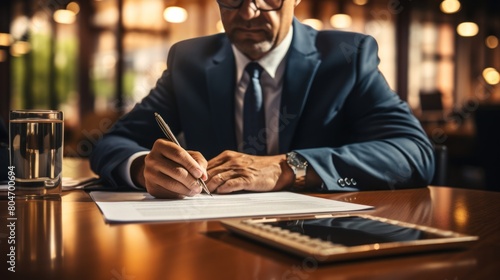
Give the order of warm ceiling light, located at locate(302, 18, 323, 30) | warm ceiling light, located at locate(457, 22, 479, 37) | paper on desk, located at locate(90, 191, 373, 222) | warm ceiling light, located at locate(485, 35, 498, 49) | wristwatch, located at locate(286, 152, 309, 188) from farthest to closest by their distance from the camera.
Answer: warm ceiling light, located at locate(485, 35, 498, 49), warm ceiling light, located at locate(457, 22, 479, 37), warm ceiling light, located at locate(302, 18, 323, 30), wristwatch, located at locate(286, 152, 309, 188), paper on desk, located at locate(90, 191, 373, 222)

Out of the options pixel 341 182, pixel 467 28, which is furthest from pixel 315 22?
pixel 341 182

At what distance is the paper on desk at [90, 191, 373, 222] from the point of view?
2.24 feet

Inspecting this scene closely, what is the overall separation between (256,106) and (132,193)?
0.43 metres

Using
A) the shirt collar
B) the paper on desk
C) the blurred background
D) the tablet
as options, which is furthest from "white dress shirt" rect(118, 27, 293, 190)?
the blurred background

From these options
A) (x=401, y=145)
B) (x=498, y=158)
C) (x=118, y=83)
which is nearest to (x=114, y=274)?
(x=401, y=145)

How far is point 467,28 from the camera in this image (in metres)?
8.81

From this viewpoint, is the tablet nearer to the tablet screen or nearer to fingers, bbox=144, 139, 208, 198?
the tablet screen

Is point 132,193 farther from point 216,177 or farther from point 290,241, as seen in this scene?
point 290,241

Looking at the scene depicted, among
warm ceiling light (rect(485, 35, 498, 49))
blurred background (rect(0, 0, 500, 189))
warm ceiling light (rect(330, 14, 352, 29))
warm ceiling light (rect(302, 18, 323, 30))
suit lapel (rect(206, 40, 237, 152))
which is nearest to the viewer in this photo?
suit lapel (rect(206, 40, 237, 152))

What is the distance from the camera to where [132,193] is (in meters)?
0.95

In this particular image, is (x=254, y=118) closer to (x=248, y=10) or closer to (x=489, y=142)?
(x=248, y=10)

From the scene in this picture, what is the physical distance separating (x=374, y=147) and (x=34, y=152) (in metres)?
0.63

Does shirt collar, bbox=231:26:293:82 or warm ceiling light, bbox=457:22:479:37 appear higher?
warm ceiling light, bbox=457:22:479:37

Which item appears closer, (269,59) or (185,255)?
(185,255)
